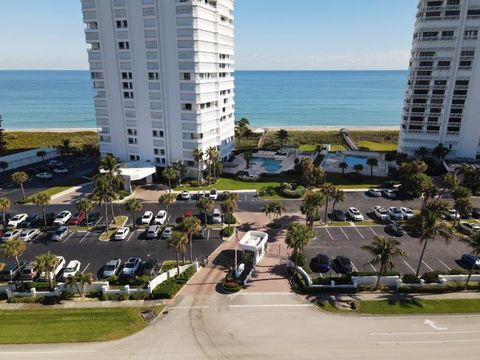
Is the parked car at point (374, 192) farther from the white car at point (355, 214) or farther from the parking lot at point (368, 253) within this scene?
the parking lot at point (368, 253)

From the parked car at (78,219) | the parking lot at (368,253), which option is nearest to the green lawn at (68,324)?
the parked car at (78,219)

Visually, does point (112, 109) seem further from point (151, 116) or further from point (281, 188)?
Result: point (281, 188)

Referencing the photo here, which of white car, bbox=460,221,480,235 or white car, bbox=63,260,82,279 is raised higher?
white car, bbox=460,221,480,235

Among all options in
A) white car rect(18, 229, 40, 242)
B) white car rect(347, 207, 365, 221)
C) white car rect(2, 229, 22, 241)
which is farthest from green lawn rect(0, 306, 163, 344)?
white car rect(347, 207, 365, 221)

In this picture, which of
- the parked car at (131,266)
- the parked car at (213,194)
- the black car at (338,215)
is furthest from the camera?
the parked car at (213,194)

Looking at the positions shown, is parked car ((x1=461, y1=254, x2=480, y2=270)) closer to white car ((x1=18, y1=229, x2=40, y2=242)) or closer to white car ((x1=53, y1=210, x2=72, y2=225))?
white car ((x1=53, y1=210, x2=72, y2=225))
